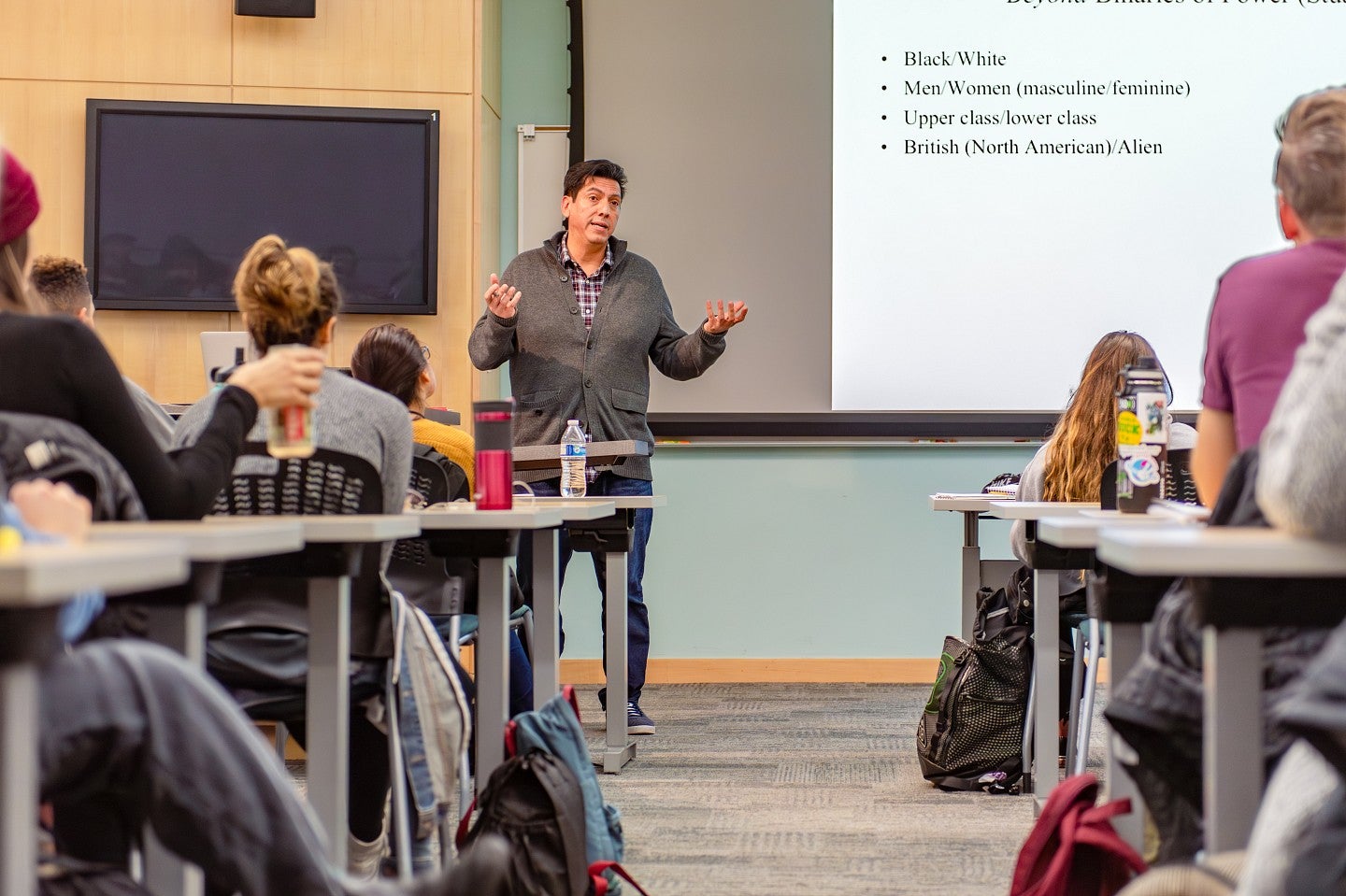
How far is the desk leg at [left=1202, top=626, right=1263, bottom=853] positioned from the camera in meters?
1.24

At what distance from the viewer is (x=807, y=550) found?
5.23m

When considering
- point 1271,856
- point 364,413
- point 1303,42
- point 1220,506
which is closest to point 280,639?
point 364,413

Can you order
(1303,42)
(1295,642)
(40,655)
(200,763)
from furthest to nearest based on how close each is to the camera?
1. (1303,42)
2. (1295,642)
3. (200,763)
4. (40,655)

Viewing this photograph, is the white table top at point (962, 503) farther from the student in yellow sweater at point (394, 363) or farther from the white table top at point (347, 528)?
the white table top at point (347, 528)

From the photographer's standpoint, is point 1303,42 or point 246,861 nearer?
point 246,861

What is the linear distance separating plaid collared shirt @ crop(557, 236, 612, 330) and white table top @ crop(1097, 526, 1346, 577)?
3.07m

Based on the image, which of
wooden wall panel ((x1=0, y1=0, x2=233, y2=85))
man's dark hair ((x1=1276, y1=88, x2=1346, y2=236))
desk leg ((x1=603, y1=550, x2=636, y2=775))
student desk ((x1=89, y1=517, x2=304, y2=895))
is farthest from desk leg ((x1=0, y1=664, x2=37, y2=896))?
wooden wall panel ((x1=0, y1=0, x2=233, y2=85))

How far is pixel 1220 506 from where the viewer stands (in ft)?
4.77

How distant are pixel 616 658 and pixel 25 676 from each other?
279 cm

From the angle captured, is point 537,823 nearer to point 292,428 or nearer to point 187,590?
point 292,428

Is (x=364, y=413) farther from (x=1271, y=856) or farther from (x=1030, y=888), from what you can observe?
(x=1271, y=856)

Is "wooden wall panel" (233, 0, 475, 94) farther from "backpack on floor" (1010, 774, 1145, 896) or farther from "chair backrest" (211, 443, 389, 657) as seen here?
"backpack on floor" (1010, 774, 1145, 896)

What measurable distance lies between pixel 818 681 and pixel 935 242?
1660mm

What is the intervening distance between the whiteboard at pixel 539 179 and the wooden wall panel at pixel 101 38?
3.94ft
